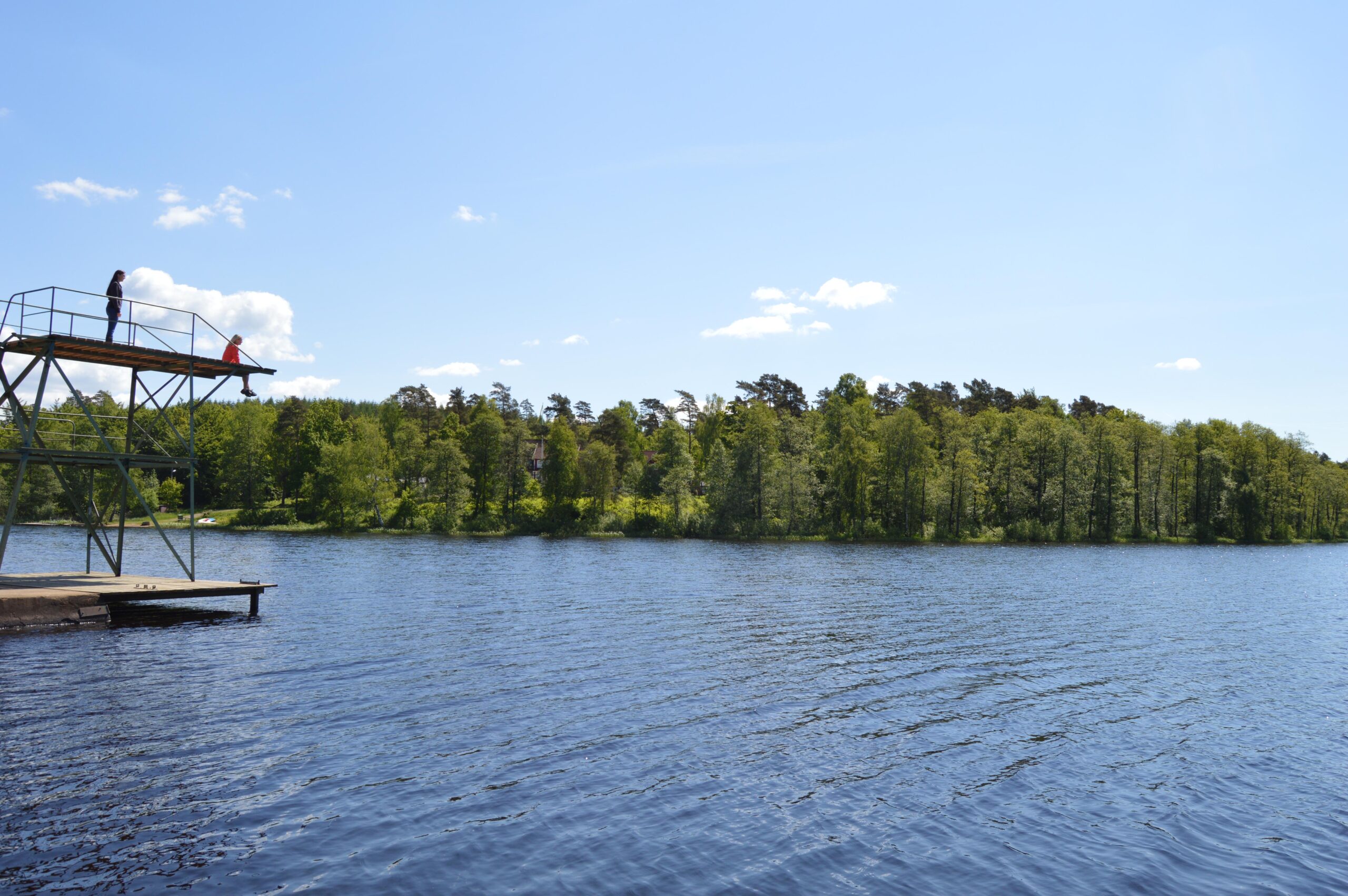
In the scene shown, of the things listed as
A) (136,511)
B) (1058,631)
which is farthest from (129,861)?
(136,511)

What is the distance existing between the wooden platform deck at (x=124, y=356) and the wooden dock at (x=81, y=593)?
907 cm

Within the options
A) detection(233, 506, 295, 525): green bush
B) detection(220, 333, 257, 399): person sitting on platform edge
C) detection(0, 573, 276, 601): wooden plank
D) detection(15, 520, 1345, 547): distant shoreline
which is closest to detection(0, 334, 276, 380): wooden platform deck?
detection(220, 333, 257, 399): person sitting on platform edge

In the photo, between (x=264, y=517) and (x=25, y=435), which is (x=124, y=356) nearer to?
(x=25, y=435)

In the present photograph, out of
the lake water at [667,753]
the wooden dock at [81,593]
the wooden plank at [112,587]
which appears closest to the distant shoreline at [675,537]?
the lake water at [667,753]

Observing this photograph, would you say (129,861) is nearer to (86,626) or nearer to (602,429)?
(86,626)

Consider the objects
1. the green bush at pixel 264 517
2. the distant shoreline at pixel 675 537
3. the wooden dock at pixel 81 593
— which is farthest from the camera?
the green bush at pixel 264 517

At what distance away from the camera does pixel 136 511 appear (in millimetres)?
120812

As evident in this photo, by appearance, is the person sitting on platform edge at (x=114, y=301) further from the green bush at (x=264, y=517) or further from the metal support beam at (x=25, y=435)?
the green bush at (x=264, y=517)

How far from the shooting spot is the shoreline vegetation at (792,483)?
114812mm

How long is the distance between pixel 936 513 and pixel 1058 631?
270 feet

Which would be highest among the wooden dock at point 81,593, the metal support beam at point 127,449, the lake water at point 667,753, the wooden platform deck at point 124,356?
the wooden platform deck at point 124,356

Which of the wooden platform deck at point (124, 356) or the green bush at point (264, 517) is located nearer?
the wooden platform deck at point (124, 356)

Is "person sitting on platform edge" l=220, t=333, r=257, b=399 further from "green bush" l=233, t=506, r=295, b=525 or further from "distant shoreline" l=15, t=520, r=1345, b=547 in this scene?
"green bush" l=233, t=506, r=295, b=525

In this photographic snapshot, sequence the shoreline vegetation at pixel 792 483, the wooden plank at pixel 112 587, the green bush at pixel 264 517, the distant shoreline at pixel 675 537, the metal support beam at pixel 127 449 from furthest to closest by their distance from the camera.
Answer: the green bush at pixel 264 517 → the shoreline vegetation at pixel 792 483 → the distant shoreline at pixel 675 537 → the metal support beam at pixel 127 449 → the wooden plank at pixel 112 587
